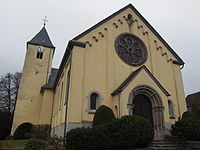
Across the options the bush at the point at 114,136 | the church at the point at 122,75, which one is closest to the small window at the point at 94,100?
the church at the point at 122,75

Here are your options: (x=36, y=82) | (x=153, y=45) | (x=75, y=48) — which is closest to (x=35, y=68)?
(x=36, y=82)

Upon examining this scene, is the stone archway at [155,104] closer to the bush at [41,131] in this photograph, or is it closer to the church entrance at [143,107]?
the church entrance at [143,107]

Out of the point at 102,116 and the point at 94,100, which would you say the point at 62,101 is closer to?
the point at 94,100

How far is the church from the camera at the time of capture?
38.3 feet

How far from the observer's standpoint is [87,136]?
27.8 feet

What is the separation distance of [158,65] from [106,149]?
374 inches

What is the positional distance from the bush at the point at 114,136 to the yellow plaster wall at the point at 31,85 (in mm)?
17908

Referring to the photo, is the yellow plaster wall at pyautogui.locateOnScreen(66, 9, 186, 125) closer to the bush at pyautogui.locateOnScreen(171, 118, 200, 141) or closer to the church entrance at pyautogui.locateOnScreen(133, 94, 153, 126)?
the church entrance at pyautogui.locateOnScreen(133, 94, 153, 126)

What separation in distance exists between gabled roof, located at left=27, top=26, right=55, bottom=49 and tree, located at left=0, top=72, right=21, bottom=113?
1085cm

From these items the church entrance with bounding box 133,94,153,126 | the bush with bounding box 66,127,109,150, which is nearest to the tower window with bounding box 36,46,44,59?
the church entrance with bounding box 133,94,153,126

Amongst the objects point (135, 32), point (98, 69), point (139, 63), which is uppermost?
point (135, 32)

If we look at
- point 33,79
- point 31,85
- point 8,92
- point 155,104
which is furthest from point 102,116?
point 8,92

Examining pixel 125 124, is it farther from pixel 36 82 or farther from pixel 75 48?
pixel 36 82

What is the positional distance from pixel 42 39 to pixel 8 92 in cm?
1259
